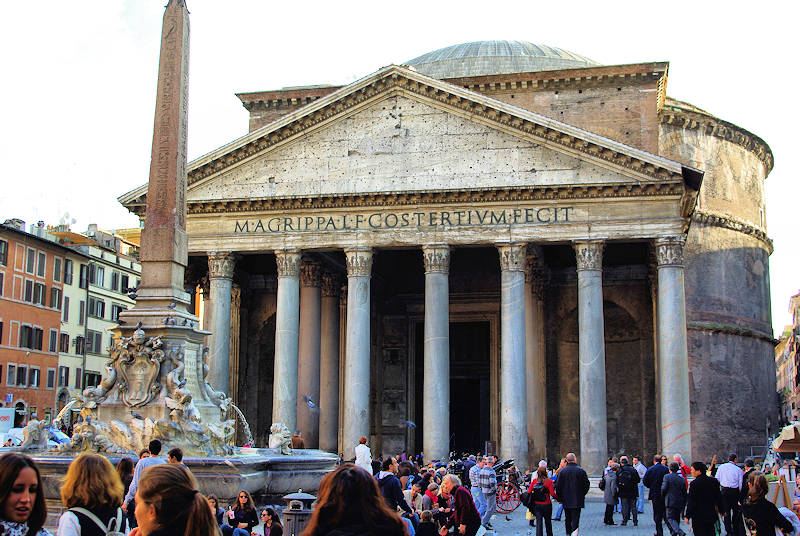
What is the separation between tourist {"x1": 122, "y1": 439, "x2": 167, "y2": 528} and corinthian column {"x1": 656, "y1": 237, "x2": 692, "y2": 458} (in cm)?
1620

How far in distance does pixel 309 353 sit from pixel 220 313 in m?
2.60

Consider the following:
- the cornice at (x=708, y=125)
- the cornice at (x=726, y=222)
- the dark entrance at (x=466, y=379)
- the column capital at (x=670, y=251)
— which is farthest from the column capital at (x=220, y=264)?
the cornice at (x=726, y=222)

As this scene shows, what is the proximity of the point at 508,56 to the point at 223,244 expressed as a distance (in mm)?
15445

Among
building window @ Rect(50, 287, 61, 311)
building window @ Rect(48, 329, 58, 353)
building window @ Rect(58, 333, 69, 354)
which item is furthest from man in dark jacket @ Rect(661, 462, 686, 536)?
building window @ Rect(58, 333, 69, 354)

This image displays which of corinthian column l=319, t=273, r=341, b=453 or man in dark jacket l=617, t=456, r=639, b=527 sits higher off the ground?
corinthian column l=319, t=273, r=341, b=453

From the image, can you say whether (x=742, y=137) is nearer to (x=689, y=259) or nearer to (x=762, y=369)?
(x=689, y=259)

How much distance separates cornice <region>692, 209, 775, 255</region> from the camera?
3123cm

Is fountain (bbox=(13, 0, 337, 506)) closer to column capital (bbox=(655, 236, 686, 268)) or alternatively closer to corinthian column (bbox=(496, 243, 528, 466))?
corinthian column (bbox=(496, 243, 528, 466))

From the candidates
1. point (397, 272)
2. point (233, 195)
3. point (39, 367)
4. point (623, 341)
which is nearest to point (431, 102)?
point (233, 195)

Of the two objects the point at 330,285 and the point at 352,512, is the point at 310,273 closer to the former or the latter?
the point at 330,285

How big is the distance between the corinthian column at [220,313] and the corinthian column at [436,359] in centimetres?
A: 531

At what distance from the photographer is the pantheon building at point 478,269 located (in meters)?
21.8

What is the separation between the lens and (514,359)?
21.7 metres

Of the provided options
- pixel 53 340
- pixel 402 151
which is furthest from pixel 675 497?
pixel 53 340
